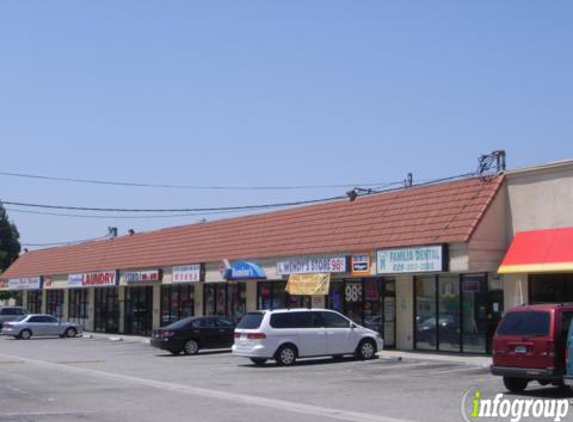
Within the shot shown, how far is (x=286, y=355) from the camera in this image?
24.8 meters

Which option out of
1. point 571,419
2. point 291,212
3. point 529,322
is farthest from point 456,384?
point 291,212

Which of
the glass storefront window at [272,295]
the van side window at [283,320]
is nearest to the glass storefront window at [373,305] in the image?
the glass storefront window at [272,295]

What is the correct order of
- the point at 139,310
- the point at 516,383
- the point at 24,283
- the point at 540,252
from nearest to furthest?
the point at 516,383
the point at 540,252
the point at 139,310
the point at 24,283

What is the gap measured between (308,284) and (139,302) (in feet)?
60.1

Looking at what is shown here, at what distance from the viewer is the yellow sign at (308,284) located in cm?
3039

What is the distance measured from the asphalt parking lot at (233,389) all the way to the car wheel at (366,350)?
35cm

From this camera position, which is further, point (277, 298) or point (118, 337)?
point (118, 337)

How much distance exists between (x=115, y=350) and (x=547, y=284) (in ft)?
59.5

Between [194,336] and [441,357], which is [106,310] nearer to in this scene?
[194,336]

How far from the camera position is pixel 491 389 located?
1777 centimetres

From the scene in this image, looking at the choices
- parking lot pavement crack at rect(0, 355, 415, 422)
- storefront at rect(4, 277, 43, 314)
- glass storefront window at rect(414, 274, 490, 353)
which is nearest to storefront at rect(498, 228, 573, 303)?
glass storefront window at rect(414, 274, 490, 353)

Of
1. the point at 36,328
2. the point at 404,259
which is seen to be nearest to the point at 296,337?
the point at 404,259

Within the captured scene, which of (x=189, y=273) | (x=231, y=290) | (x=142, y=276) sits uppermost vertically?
(x=189, y=273)

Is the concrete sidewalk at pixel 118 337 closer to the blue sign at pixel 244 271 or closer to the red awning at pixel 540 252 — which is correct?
the blue sign at pixel 244 271
